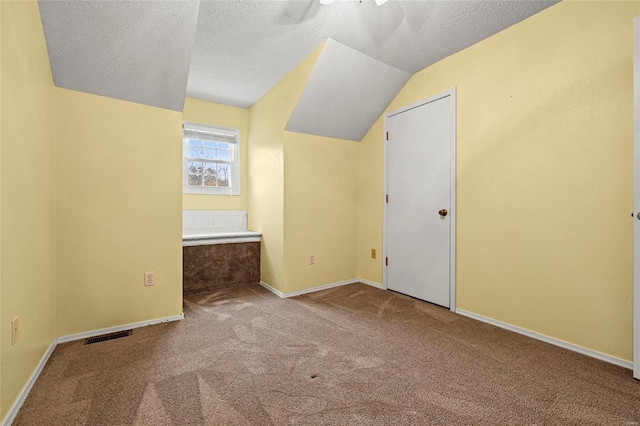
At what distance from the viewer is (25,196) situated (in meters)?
1.45

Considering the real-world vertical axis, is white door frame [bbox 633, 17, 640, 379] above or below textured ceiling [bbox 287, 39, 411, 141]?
below

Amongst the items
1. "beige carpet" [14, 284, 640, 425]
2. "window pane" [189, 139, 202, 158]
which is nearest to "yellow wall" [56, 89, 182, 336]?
"beige carpet" [14, 284, 640, 425]

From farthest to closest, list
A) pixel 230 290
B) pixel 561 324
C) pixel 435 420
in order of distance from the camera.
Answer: pixel 230 290
pixel 561 324
pixel 435 420

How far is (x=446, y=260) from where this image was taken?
263cm


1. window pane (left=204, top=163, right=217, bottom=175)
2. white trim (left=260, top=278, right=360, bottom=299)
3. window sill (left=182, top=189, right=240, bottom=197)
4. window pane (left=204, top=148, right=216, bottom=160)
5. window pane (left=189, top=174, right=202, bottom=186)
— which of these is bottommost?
white trim (left=260, top=278, right=360, bottom=299)

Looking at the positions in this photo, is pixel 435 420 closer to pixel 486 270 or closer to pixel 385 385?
pixel 385 385

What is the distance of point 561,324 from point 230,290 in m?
2.95

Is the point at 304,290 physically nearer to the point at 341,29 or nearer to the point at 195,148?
the point at 195,148

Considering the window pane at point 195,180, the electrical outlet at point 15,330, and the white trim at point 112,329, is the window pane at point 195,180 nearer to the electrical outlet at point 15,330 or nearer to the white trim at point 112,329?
the white trim at point 112,329

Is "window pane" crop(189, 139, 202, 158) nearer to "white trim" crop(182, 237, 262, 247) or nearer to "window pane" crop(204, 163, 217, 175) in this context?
"window pane" crop(204, 163, 217, 175)

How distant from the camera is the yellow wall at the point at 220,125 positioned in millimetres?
3586

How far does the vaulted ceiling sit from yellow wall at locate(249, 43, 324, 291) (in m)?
0.15

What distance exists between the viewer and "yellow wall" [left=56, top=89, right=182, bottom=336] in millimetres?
1998

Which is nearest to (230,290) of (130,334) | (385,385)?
(130,334)
